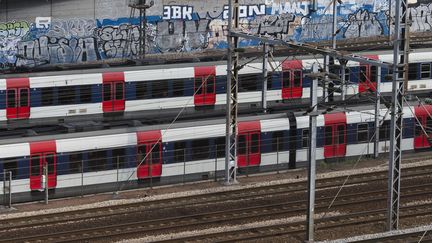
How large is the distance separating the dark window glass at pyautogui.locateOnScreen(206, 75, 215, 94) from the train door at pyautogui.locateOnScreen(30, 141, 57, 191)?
494 inches

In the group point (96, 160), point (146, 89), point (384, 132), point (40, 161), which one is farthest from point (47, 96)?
point (384, 132)

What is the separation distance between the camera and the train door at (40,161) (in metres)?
33.5

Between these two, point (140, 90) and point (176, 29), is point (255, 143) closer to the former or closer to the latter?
point (140, 90)

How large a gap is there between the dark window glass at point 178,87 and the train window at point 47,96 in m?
5.58

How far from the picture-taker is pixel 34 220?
31625 millimetres

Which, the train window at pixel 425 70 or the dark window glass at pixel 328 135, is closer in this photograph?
the dark window glass at pixel 328 135

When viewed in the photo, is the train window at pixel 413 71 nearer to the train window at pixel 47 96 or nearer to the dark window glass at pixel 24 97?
the train window at pixel 47 96

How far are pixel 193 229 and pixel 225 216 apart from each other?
183cm

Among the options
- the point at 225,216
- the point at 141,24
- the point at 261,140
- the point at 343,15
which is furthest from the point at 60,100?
the point at 343,15

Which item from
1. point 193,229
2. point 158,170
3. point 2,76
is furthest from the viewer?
point 2,76

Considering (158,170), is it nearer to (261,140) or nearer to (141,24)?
(261,140)

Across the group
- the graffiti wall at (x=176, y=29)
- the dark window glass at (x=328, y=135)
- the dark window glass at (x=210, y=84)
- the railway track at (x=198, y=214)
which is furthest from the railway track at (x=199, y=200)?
the graffiti wall at (x=176, y=29)

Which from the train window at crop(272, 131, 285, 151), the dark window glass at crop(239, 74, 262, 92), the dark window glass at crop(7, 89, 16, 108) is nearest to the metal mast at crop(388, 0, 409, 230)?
the train window at crop(272, 131, 285, 151)

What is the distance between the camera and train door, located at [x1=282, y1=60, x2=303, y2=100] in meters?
46.5
